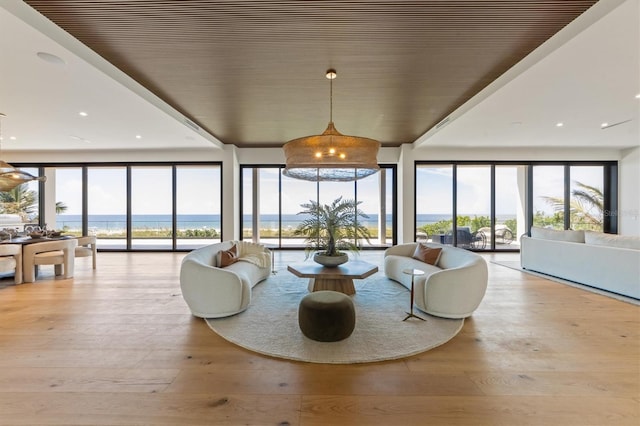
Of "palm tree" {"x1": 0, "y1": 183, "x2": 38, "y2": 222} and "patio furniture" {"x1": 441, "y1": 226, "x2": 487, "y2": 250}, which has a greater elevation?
"palm tree" {"x1": 0, "y1": 183, "x2": 38, "y2": 222}

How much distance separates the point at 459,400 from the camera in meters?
1.87

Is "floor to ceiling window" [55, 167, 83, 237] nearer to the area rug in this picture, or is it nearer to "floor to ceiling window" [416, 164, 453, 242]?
"floor to ceiling window" [416, 164, 453, 242]

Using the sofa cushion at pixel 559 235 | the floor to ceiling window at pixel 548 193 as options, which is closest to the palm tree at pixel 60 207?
the sofa cushion at pixel 559 235

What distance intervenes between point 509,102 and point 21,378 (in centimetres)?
666

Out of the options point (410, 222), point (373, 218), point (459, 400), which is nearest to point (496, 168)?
point (410, 222)

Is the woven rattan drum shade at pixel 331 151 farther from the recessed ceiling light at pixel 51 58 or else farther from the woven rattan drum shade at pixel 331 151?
the recessed ceiling light at pixel 51 58

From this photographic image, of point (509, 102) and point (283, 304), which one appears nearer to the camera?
point (283, 304)

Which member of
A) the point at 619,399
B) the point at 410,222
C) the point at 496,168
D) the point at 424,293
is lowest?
the point at 619,399

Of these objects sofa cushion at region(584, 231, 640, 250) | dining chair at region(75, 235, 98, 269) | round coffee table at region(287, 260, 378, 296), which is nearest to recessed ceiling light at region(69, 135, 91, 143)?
dining chair at region(75, 235, 98, 269)

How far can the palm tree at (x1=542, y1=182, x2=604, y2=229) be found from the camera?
8.02 meters

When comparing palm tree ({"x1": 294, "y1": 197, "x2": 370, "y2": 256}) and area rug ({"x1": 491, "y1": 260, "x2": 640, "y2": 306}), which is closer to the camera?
area rug ({"x1": 491, "y1": 260, "x2": 640, "y2": 306})

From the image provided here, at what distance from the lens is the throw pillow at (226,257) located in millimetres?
4094

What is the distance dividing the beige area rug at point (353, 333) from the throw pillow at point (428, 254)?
0.77m

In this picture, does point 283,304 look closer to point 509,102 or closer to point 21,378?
point 21,378
